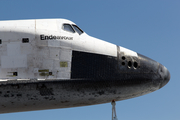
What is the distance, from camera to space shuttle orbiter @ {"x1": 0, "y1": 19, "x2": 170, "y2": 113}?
10945 millimetres

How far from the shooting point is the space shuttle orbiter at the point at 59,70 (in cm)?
1095

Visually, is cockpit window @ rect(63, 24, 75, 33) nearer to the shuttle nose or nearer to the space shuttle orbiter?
the space shuttle orbiter

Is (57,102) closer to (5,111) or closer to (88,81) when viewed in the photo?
(88,81)

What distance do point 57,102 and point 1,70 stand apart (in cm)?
216

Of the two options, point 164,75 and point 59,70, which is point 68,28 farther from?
point 164,75

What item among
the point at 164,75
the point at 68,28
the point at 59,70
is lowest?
the point at 164,75

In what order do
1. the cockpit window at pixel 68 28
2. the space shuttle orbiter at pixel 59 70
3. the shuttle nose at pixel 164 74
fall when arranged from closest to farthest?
the space shuttle orbiter at pixel 59 70 < the cockpit window at pixel 68 28 < the shuttle nose at pixel 164 74

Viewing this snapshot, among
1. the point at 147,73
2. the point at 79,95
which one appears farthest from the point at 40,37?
the point at 147,73

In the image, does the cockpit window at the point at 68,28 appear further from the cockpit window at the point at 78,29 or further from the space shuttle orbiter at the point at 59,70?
the cockpit window at the point at 78,29

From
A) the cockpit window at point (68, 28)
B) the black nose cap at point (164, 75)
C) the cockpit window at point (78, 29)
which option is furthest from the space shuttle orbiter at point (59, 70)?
the black nose cap at point (164, 75)

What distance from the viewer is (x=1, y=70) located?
35.9 feet

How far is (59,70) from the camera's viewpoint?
1111cm

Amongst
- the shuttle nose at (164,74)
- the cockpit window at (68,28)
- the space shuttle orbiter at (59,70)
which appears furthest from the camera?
the shuttle nose at (164,74)

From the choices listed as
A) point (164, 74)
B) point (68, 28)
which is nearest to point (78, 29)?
point (68, 28)
